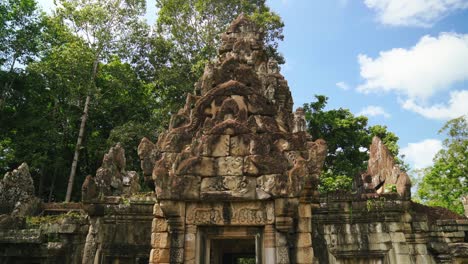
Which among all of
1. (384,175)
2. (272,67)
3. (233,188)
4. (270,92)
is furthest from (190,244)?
(384,175)

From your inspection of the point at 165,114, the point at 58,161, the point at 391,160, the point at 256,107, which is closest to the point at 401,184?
the point at 391,160

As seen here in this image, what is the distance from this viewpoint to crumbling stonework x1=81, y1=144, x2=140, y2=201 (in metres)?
8.02

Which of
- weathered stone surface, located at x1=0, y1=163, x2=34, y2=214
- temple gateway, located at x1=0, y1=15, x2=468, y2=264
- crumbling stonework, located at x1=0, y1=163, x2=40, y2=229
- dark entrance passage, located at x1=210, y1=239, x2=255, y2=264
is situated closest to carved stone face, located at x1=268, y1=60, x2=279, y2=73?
temple gateway, located at x1=0, y1=15, x2=468, y2=264

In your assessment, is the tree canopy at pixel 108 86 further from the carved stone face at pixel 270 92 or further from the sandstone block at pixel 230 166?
the sandstone block at pixel 230 166

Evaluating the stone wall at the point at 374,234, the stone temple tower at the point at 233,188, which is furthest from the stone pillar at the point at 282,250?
the stone wall at the point at 374,234

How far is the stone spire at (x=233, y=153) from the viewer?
4.86m

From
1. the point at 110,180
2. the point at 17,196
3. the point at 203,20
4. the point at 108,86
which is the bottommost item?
the point at 110,180

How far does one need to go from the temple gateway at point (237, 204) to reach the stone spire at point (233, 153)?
0.05 feet

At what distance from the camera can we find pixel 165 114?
2112cm

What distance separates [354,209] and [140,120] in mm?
17402

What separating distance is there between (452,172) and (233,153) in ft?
74.2

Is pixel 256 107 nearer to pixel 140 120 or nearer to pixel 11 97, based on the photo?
pixel 140 120

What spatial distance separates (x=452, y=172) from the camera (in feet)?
74.2

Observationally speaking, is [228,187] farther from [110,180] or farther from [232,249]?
[110,180]
